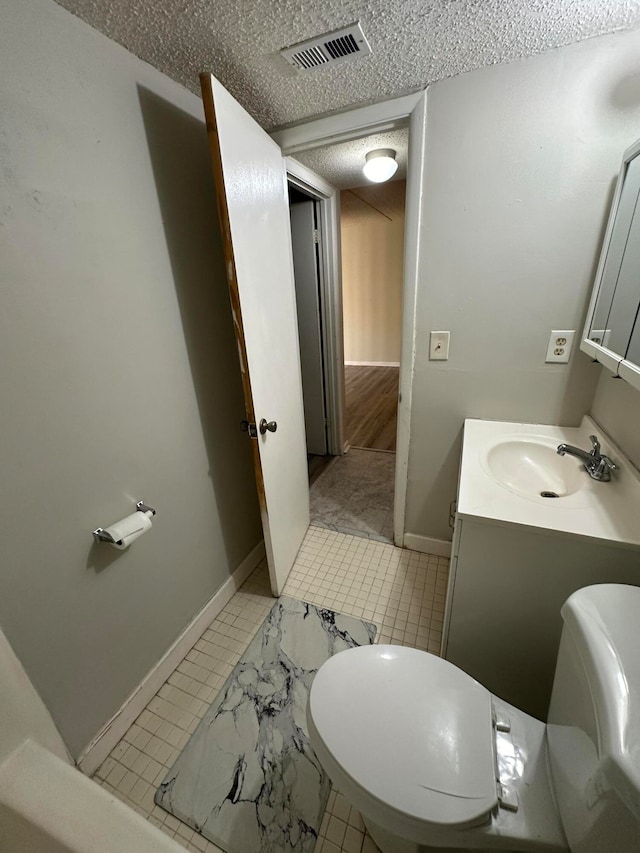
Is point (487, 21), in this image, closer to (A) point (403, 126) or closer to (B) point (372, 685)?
(A) point (403, 126)

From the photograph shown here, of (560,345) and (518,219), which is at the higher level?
(518,219)

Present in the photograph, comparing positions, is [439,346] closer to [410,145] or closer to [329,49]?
[410,145]

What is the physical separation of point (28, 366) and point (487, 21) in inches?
58.8

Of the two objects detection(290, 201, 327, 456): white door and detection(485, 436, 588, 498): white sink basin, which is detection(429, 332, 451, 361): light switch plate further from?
detection(290, 201, 327, 456): white door

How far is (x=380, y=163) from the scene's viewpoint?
1827 millimetres

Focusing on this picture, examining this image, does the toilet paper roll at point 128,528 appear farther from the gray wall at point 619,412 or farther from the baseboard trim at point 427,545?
the gray wall at point 619,412

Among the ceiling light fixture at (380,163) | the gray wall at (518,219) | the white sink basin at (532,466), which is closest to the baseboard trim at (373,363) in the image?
the ceiling light fixture at (380,163)

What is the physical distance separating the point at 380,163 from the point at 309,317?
1.01 meters

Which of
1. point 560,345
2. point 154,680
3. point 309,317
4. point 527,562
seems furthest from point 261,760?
point 309,317

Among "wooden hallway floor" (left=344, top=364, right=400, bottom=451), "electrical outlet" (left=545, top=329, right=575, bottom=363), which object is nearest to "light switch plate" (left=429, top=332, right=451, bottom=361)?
"electrical outlet" (left=545, top=329, right=575, bottom=363)

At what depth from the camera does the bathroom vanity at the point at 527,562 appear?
2.87ft

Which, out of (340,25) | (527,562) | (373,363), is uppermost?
(340,25)

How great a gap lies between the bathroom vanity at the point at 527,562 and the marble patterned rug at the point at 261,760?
503mm

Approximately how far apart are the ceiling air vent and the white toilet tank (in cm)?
148
